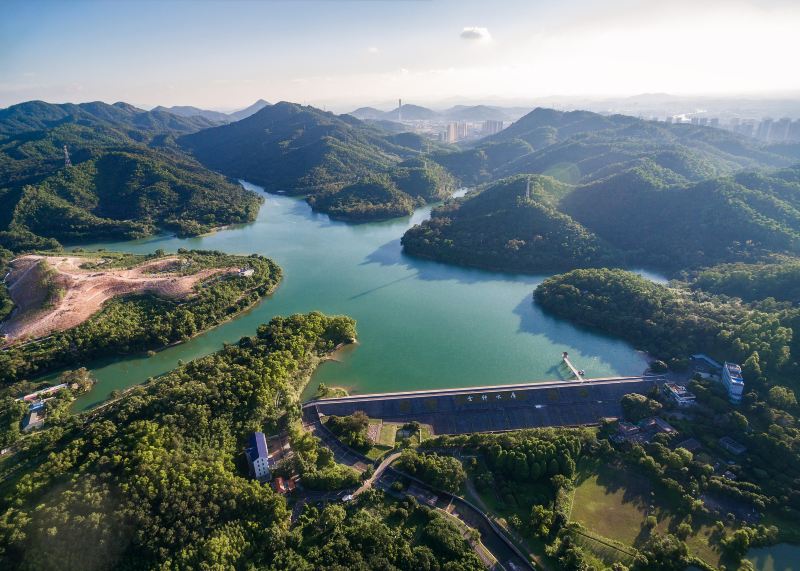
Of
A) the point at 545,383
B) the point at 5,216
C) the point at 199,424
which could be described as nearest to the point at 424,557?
the point at 199,424

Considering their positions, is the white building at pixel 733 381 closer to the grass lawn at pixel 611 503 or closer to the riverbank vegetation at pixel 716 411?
the riverbank vegetation at pixel 716 411

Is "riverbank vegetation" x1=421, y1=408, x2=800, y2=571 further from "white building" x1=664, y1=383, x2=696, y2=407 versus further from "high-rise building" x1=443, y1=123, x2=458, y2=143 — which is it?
"high-rise building" x1=443, y1=123, x2=458, y2=143

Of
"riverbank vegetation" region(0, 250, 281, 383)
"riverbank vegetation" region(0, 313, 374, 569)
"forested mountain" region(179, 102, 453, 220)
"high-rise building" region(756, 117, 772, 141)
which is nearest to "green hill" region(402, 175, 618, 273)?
"forested mountain" region(179, 102, 453, 220)

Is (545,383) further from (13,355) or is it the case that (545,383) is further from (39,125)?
(39,125)

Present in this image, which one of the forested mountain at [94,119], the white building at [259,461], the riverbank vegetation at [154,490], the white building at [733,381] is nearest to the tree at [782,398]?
the white building at [733,381]

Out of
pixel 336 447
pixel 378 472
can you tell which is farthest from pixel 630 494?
pixel 336 447

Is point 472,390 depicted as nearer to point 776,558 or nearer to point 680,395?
point 680,395

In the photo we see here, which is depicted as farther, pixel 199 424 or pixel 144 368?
pixel 144 368
